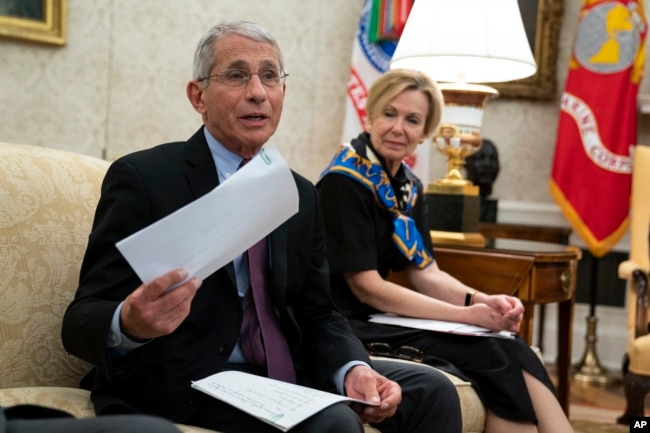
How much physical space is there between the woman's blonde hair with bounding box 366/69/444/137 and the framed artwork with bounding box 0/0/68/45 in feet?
5.92

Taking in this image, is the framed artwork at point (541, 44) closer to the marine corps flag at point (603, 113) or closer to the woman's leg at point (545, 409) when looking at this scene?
the marine corps flag at point (603, 113)

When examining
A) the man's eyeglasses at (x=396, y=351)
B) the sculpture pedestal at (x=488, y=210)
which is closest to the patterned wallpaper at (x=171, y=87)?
the sculpture pedestal at (x=488, y=210)

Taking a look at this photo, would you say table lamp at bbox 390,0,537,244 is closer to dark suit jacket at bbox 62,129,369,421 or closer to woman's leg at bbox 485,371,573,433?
woman's leg at bbox 485,371,573,433

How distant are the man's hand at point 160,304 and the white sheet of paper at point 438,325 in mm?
1177

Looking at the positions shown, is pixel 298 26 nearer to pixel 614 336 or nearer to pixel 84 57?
pixel 84 57

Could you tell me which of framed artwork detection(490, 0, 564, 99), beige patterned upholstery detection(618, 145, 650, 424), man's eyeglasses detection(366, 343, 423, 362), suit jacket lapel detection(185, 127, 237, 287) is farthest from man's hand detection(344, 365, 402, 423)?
framed artwork detection(490, 0, 564, 99)

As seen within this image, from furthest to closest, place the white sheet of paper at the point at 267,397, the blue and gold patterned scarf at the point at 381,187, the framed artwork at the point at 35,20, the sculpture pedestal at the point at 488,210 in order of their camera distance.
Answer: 1. the sculpture pedestal at the point at 488,210
2. the framed artwork at the point at 35,20
3. the blue and gold patterned scarf at the point at 381,187
4. the white sheet of paper at the point at 267,397

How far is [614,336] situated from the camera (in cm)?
507

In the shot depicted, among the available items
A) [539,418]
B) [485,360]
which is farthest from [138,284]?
[539,418]

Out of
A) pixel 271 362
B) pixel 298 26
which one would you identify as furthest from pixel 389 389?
pixel 298 26

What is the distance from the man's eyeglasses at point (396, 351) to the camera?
2.42m

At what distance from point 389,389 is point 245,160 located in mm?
585

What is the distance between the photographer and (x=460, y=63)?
3414mm

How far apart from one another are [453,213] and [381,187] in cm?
75
